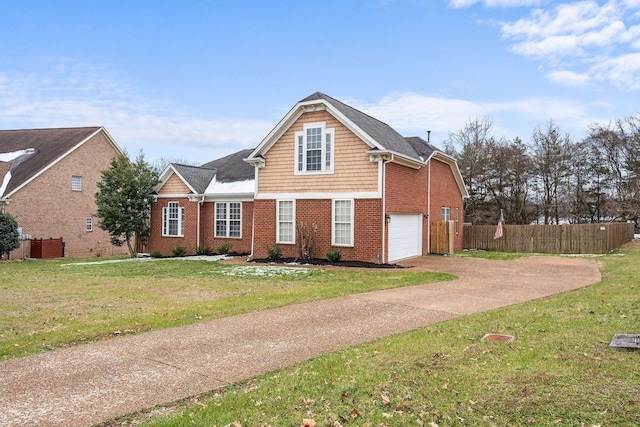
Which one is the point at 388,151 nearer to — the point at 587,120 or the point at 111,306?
the point at 111,306

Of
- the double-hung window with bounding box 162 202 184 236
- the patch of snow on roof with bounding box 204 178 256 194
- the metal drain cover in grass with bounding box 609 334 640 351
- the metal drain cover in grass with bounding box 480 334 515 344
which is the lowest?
the metal drain cover in grass with bounding box 480 334 515 344

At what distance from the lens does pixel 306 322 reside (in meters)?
7.95

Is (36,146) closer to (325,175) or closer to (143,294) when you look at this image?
(325,175)

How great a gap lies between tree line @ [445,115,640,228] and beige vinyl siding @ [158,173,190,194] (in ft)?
76.3

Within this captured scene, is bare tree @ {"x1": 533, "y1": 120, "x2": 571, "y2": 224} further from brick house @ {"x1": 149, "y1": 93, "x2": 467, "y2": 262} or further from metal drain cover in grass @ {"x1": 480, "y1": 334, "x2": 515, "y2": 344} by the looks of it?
metal drain cover in grass @ {"x1": 480, "y1": 334, "x2": 515, "y2": 344}

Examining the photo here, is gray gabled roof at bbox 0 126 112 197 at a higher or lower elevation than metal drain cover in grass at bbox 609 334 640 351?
higher

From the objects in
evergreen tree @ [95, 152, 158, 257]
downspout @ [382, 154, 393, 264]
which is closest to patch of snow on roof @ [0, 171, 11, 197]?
evergreen tree @ [95, 152, 158, 257]

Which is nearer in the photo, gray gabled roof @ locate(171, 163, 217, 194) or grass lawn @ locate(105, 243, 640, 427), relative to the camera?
grass lawn @ locate(105, 243, 640, 427)

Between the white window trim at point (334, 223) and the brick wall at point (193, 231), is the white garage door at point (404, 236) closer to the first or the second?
the white window trim at point (334, 223)

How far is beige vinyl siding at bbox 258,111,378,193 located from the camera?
694 inches

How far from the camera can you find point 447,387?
4.69 m

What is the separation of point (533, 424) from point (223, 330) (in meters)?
4.81

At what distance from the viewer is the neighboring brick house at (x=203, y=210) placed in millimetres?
22688

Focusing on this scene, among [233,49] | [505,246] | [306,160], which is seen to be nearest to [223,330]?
[306,160]
